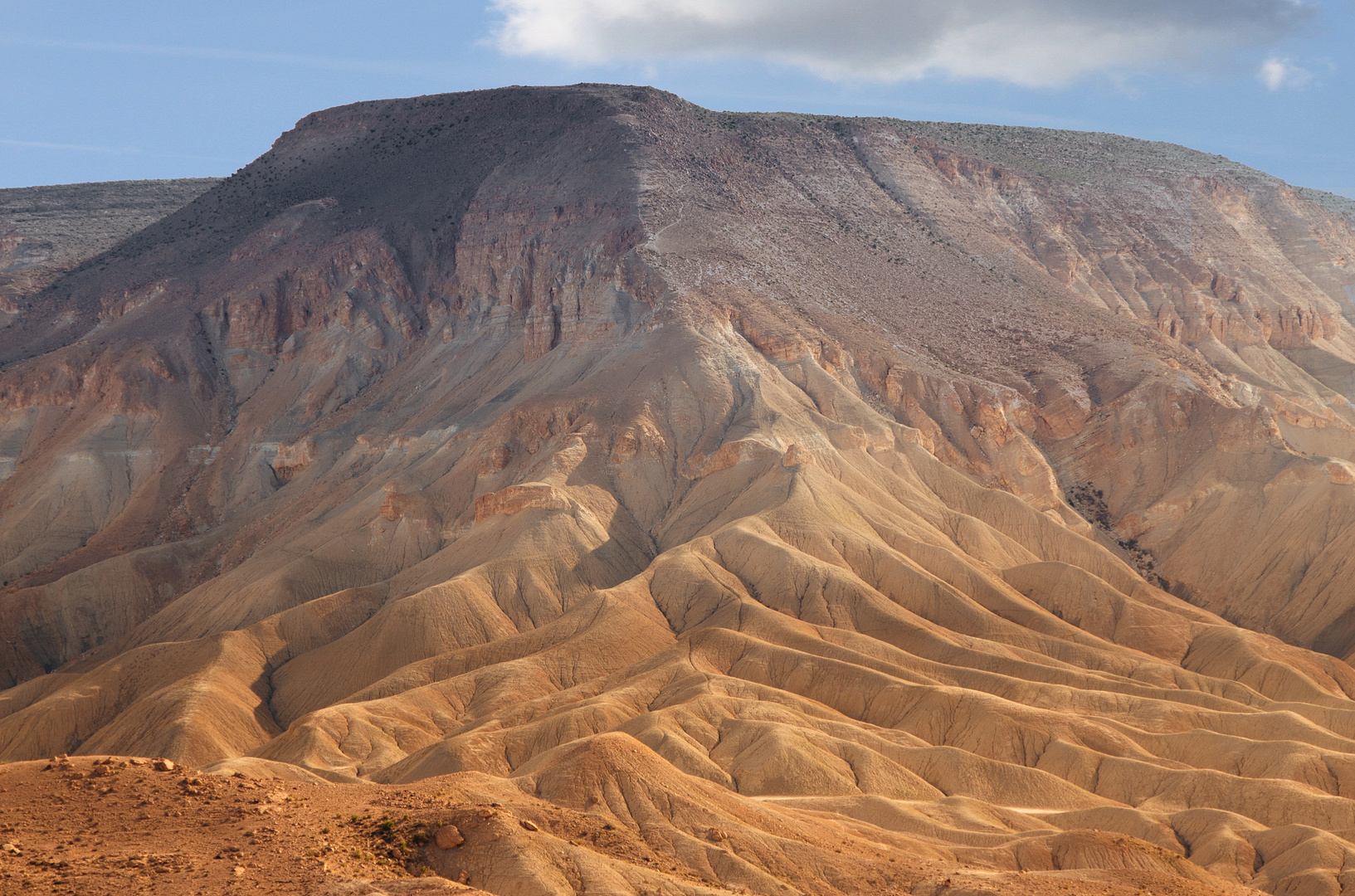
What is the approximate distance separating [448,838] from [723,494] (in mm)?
73860

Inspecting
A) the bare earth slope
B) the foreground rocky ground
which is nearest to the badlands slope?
the foreground rocky ground

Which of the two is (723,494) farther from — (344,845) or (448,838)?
(344,845)

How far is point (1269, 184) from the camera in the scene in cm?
18275

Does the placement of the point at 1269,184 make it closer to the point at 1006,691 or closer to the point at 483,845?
the point at 1006,691

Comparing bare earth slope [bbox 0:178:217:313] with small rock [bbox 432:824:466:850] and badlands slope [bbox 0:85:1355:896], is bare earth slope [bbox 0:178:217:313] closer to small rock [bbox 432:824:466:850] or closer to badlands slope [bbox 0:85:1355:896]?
badlands slope [bbox 0:85:1355:896]

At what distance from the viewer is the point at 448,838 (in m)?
34.8

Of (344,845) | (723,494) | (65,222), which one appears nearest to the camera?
(344,845)

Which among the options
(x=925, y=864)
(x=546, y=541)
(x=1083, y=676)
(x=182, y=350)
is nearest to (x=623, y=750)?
(x=925, y=864)

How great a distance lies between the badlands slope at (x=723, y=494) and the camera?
63875mm

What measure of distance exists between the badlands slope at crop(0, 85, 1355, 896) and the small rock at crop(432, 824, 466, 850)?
0.45 m

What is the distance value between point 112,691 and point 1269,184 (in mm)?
163975

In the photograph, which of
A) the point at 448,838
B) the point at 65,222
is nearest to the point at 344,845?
the point at 448,838

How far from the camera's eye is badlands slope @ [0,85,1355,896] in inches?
2515

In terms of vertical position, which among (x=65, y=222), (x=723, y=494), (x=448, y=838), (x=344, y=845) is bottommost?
(x=448, y=838)
